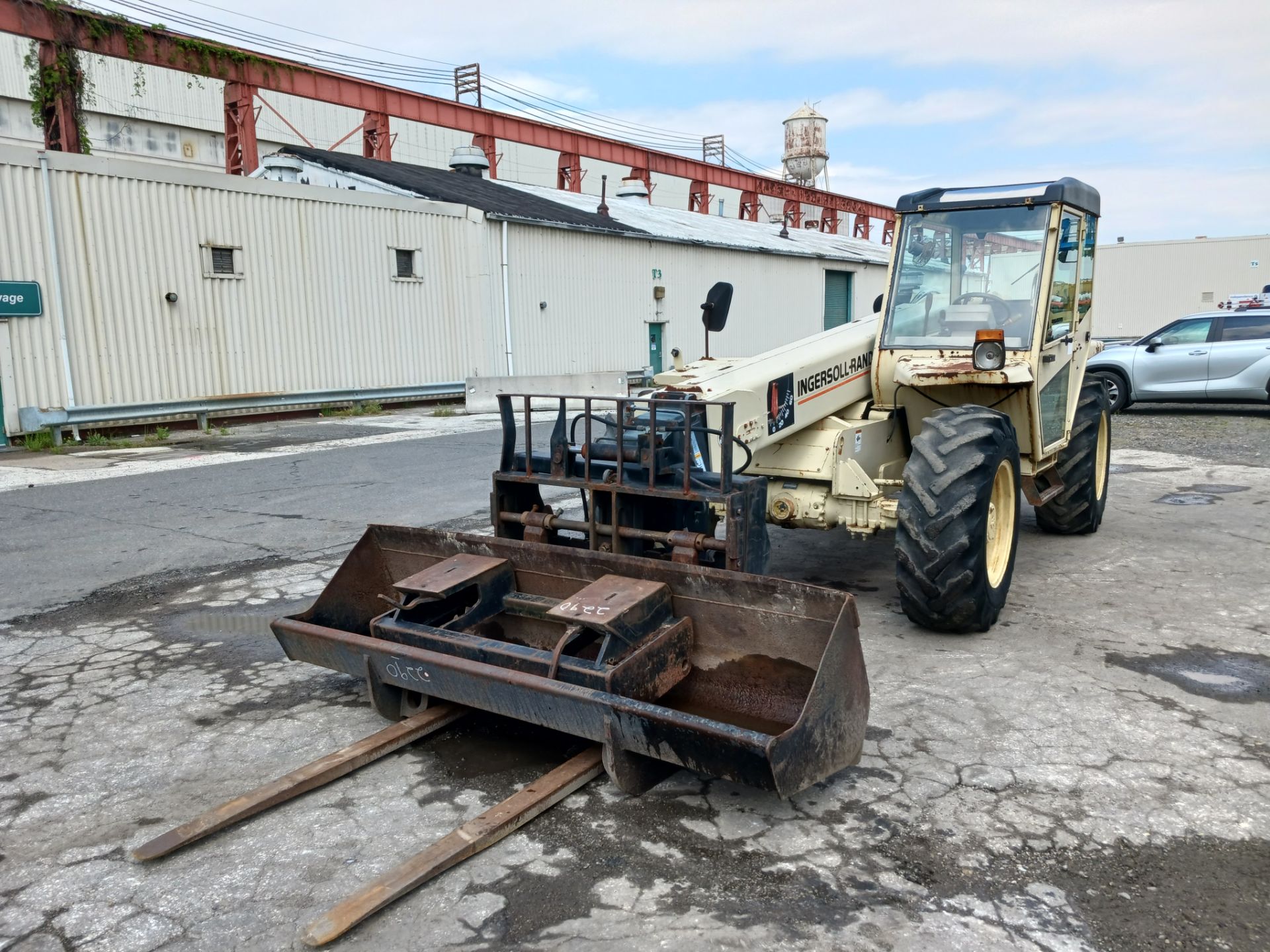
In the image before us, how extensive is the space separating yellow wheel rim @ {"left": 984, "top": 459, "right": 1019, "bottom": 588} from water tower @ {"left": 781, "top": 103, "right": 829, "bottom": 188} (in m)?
48.7

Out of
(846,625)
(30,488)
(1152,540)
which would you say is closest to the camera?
(846,625)

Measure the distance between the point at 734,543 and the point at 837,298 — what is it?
30548 mm

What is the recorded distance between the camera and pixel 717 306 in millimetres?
5012

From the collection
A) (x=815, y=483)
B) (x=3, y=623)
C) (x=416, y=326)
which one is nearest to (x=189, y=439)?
(x=416, y=326)

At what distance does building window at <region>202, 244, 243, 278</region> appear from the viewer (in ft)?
53.7

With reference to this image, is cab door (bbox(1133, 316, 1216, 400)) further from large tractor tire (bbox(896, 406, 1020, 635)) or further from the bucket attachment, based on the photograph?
the bucket attachment

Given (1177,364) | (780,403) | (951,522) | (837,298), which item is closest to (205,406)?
(780,403)

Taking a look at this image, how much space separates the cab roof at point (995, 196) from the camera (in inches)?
242

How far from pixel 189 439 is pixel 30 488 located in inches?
183

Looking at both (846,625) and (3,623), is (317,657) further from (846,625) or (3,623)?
(3,623)

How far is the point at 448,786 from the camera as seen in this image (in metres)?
3.74

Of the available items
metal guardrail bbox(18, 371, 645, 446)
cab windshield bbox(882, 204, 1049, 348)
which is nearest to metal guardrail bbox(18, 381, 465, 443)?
metal guardrail bbox(18, 371, 645, 446)

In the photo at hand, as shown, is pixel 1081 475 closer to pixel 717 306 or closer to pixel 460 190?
pixel 717 306

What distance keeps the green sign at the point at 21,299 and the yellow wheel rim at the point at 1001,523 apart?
13.5 meters
